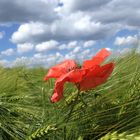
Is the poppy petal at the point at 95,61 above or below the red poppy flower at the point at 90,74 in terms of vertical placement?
above

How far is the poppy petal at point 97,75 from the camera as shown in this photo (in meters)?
1.03

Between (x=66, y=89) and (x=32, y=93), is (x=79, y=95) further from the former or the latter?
(x=32, y=93)

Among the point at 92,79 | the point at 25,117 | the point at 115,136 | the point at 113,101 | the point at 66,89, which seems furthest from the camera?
the point at 25,117

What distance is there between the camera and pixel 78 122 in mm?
1069

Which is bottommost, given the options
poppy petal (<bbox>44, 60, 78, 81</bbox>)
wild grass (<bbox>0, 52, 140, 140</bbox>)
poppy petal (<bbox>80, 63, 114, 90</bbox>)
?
wild grass (<bbox>0, 52, 140, 140</bbox>)

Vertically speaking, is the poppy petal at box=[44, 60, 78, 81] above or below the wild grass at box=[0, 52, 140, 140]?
above

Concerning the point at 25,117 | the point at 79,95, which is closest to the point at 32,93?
the point at 25,117

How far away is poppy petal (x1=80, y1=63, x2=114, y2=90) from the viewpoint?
103 cm

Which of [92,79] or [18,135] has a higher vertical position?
[92,79]

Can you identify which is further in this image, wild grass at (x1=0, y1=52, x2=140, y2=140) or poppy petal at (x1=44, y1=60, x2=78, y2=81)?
poppy petal at (x1=44, y1=60, x2=78, y2=81)

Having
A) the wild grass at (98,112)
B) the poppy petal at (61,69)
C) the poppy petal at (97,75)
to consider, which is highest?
the poppy petal at (61,69)

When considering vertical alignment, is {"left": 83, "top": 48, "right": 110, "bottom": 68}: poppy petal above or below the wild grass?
above

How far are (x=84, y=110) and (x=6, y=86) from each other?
1011 mm

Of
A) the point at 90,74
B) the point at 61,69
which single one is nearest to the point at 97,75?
the point at 90,74
